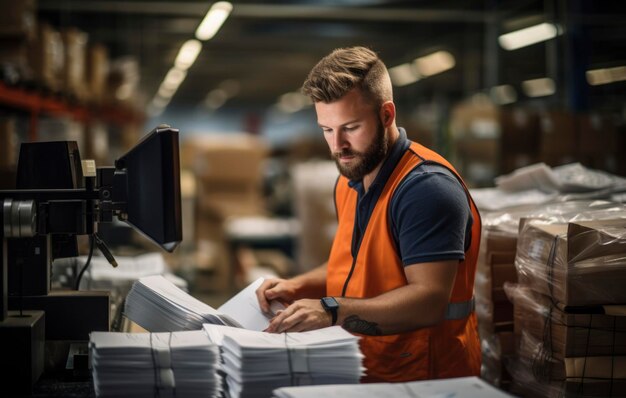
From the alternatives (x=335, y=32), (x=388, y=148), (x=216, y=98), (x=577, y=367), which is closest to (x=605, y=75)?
(x=335, y=32)

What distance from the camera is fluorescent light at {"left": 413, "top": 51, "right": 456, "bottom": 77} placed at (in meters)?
15.3

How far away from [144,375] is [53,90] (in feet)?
14.9

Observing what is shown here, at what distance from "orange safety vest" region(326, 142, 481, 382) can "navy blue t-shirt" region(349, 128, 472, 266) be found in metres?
0.05

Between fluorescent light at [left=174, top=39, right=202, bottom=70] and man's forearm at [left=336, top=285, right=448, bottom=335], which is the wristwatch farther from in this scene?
fluorescent light at [left=174, top=39, right=202, bottom=70]

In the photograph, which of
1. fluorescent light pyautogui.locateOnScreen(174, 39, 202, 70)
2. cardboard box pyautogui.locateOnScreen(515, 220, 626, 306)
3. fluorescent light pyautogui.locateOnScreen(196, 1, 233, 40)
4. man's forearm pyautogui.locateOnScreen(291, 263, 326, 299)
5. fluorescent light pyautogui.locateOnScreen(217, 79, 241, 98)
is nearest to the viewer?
cardboard box pyautogui.locateOnScreen(515, 220, 626, 306)

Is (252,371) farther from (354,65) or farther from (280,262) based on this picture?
(280,262)

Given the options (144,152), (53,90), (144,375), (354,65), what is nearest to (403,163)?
(354,65)

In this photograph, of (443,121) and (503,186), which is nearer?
(503,186)

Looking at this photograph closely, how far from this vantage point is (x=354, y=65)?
2.39 m

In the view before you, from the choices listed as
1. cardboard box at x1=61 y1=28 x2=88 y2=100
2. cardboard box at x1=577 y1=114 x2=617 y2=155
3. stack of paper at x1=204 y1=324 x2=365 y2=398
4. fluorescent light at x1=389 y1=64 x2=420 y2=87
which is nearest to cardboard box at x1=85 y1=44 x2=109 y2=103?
cardboard box at x1=61 y1=28 x2=88 y2=100

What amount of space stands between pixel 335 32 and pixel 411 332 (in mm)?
12536

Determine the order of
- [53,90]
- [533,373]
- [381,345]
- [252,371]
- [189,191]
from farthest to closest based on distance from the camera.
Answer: [189,191]
[53,90]
[533,373]
[381,345]
[252,371]

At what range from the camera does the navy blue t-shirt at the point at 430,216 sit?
7.14ft

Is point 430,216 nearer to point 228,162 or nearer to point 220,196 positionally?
point 228,162
